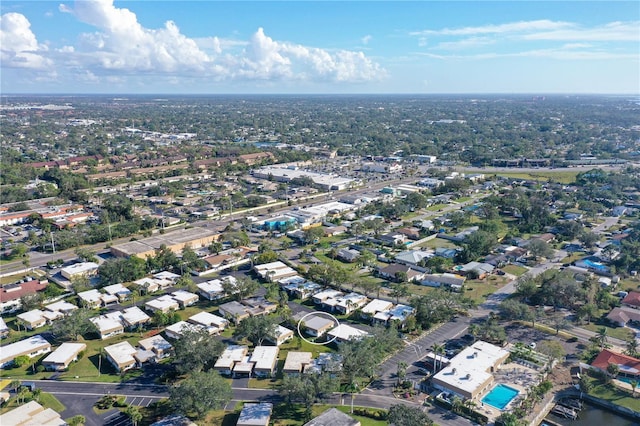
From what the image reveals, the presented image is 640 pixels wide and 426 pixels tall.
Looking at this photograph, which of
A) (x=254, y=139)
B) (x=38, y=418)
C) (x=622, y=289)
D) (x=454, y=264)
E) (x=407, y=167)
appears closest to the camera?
(x=38, y=418)

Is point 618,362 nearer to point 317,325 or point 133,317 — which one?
point 317,325

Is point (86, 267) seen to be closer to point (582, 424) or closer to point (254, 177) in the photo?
point (582, 424)

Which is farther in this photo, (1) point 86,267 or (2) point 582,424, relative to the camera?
(1) point 86,267

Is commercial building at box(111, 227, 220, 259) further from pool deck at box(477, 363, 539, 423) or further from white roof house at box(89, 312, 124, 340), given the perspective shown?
pool deck at box(477, 363, 539, 423)

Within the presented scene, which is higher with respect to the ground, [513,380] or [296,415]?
[513,380]

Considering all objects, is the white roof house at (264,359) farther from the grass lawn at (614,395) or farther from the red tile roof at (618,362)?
the red tile roof at (618,362)

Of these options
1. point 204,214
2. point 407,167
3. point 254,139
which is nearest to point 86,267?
point 204,214

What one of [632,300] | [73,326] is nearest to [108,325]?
[73,326]

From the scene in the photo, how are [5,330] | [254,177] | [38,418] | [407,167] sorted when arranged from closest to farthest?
[38,418] < [5,330] < [254,177] < [407,167]
